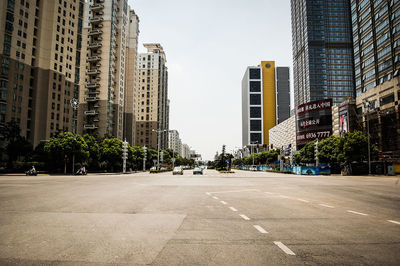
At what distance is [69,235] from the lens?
572cm

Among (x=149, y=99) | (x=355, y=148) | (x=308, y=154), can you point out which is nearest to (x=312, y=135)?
(x=308, y=154)

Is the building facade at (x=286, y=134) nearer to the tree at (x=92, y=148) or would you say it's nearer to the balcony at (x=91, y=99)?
the balcony at (x=91, y=99)

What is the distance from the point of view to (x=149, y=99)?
149 metres

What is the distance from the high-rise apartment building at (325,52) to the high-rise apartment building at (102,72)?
100 metres

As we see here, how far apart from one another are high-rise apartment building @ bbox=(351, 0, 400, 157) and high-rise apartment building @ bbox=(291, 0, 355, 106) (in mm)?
78005

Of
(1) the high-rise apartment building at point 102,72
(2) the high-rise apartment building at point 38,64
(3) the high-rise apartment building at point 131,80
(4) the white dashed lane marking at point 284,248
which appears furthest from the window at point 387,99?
(3) the high-rise apartment building at point 131,80

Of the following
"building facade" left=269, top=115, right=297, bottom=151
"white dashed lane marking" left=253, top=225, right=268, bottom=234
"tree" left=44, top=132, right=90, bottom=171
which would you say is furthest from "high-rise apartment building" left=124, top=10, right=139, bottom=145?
"white dashed lane marking" left=253, top=225, right=268, bottom=234

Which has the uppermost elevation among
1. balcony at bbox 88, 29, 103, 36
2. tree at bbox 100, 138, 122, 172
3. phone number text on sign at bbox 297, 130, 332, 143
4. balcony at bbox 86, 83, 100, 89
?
balcony at bbox 88, 29, 103, 36

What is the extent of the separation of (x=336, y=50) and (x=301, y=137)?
7184 centimetres

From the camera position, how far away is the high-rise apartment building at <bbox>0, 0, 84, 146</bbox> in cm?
7006

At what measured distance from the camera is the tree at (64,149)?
49812mm

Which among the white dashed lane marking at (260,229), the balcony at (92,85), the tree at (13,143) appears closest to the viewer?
the white dashed lane marking at (260,229)

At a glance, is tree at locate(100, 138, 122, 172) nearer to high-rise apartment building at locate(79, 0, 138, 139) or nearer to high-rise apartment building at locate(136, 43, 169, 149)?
high-rise apartment building at locate(79, 0, 138, 139)

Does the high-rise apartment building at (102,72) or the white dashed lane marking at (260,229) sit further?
the high-rise apartment building at (102,72)
